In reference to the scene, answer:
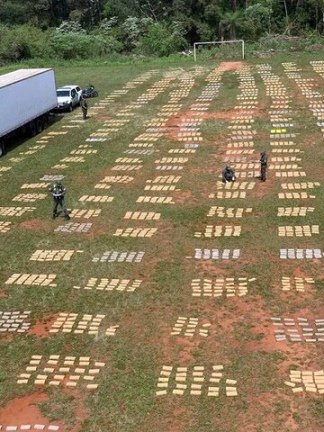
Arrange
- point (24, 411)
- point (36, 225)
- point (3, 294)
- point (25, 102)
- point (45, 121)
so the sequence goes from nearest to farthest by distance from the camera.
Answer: point (24, 411) → point (3, 294) → point (36, 225) → point (25, 102) → point (45, 121)

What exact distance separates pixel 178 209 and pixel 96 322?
6.72 m

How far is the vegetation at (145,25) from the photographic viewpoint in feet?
179

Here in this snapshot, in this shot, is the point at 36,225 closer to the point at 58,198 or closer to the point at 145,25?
the point at 58,198

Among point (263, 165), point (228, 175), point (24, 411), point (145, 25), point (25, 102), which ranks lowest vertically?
point (24, 411)

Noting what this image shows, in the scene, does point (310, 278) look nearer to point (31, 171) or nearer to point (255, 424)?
point (255, 424)

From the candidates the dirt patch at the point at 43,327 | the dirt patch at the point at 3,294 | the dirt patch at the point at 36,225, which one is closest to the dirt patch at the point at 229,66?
the dirt patch at the point at 36,225

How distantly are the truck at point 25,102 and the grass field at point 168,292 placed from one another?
1.13 m

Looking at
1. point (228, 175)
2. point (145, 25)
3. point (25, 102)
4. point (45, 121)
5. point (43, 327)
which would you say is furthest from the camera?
point (145, 25)

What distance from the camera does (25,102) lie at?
2736 centimetres

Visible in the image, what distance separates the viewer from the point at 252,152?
23594 mm

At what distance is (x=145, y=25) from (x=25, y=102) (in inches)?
1410

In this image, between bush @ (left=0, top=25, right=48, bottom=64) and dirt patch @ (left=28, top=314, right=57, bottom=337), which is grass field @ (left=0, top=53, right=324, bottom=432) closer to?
dirt patch @ (left=28, top=314, right=57, bottom=337)

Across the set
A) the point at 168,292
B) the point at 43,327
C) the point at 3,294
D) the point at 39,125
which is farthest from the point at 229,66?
the point at 43,327

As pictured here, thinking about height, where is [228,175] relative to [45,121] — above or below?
below
